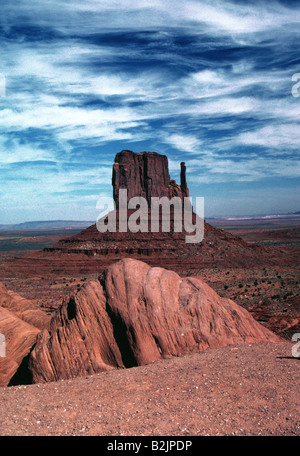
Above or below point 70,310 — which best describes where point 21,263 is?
below

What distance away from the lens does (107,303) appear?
1334 centimetres

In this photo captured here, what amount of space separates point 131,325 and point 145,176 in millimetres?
100833

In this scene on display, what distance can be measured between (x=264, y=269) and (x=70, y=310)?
5986cm

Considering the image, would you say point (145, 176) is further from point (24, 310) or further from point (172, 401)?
point (172, 401)

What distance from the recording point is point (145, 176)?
112 meters

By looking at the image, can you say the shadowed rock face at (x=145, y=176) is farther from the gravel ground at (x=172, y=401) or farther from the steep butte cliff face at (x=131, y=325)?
the gravel ground at (x=172, y=401)

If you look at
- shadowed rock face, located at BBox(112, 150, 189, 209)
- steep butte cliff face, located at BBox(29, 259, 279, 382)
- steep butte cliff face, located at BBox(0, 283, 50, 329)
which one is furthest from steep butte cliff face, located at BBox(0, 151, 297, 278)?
steep butte cliff face, located at BBox(29, 259, 279, 382)

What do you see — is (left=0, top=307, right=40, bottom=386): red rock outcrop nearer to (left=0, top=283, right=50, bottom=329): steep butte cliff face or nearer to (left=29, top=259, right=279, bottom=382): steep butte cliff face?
(left=29, top=259, right=279, bottom=382): steep butte cliff face

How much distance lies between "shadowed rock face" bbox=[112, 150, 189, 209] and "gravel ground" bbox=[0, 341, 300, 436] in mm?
96804

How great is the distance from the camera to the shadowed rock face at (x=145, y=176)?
110 m

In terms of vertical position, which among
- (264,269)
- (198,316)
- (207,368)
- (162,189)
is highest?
(162,189)

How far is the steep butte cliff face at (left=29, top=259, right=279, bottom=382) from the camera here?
41.2 feet
